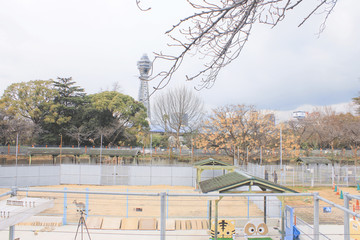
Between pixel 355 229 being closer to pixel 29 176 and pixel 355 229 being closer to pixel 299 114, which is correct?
pixel 29 176

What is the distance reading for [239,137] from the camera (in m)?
30.2

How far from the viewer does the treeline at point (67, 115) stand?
35.2 metres

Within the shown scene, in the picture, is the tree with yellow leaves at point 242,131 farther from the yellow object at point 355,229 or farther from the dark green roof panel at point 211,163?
the yellow object at point 355,229

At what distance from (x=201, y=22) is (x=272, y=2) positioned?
742 mm

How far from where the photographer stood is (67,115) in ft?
126

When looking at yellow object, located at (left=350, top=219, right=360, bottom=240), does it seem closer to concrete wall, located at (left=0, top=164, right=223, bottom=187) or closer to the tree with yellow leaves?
concrete wall, located at (left=0, top=164, right=223, bottom=187)

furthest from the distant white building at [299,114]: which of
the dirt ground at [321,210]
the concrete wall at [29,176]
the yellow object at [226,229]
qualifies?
the yellow object at [226,229]

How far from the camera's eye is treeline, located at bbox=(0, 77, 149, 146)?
116 ft

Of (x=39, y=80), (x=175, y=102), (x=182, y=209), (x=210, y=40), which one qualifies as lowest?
(x=182, y=209)

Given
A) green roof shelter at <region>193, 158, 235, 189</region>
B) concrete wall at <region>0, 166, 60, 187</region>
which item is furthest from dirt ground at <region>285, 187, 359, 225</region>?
concrete wall at <region>0, 166, 60, 187</region>

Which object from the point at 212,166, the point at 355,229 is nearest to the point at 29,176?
the point at 212,166

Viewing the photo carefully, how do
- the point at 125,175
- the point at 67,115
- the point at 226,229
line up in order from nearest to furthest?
the point at 226,229 < the point at 125,175 < the point at 67,115

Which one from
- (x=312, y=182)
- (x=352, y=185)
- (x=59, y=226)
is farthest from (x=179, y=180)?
(x=352, y=185)

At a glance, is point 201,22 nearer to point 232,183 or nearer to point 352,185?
point 232,183
